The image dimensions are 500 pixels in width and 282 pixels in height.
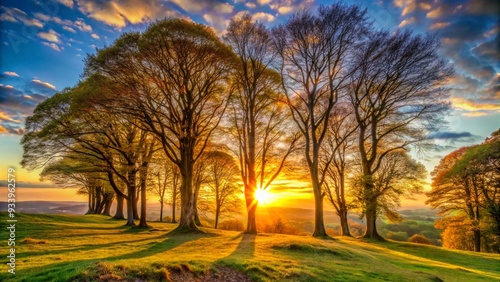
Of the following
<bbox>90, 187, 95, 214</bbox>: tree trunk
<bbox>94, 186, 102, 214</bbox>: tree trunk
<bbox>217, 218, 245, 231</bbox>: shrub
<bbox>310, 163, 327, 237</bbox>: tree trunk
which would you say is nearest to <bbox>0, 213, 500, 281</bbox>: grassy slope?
<bbox>310, 163, 327, 237</bbox>: tree trunk

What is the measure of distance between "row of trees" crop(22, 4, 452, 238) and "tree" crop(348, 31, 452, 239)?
0.10 m

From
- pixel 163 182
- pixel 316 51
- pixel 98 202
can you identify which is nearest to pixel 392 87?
pixel 316 51

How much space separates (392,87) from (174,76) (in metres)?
23.2

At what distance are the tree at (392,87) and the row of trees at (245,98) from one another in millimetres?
102

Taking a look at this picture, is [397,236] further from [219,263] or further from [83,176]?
[83,176]

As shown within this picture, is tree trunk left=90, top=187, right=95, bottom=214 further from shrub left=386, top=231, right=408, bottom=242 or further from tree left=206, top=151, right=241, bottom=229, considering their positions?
shrub left=386, top=231, right=408, bottom=242

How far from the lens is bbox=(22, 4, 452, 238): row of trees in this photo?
22938mm

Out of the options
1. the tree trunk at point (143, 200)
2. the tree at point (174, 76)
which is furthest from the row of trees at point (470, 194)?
the tree trunk at point (143, 200)

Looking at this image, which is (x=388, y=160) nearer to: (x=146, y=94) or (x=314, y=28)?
(x=314, y=28)

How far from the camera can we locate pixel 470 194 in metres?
36.8

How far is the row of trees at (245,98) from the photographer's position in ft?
75.3

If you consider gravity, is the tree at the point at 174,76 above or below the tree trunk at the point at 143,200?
above

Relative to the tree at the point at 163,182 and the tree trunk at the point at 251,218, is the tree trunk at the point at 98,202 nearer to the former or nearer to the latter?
the tree at the point at 163,182

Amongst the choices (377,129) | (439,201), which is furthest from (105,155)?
(439,201)
